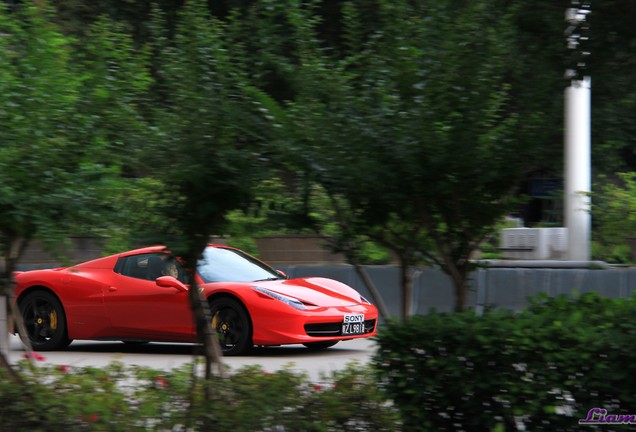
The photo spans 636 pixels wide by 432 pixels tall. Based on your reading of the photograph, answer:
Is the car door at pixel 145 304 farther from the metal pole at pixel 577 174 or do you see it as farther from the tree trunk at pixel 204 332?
the metal pole at pixel 577 174

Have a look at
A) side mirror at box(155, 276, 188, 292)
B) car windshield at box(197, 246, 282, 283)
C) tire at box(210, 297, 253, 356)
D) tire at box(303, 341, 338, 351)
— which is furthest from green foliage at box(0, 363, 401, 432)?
tire at box(303, 341, 338, 351)

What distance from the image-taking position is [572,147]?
14836 mm

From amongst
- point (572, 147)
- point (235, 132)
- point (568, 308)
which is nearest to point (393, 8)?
point (235, 132)

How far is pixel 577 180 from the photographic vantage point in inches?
587

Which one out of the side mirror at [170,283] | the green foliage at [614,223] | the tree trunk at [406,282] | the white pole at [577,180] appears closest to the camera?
the tree trunk at [406,282]

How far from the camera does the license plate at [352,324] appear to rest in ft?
36.3

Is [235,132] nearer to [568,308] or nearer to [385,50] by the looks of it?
[385,50]

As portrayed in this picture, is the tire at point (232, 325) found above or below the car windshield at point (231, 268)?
below

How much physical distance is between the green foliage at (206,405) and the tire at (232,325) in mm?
4816

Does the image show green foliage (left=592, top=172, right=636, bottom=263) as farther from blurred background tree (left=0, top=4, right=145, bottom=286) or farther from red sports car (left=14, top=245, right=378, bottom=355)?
blurred background tree (left=0, top=4, right=145, bottom=286)

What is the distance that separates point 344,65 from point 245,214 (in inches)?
42.2

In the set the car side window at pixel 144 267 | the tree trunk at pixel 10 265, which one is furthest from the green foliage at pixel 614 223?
the tree trunk at pixel 10 265

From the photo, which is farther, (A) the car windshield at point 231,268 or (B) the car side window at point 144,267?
(B) the car side window at point 144,267

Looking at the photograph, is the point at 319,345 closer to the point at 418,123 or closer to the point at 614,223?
the point at 614,223
